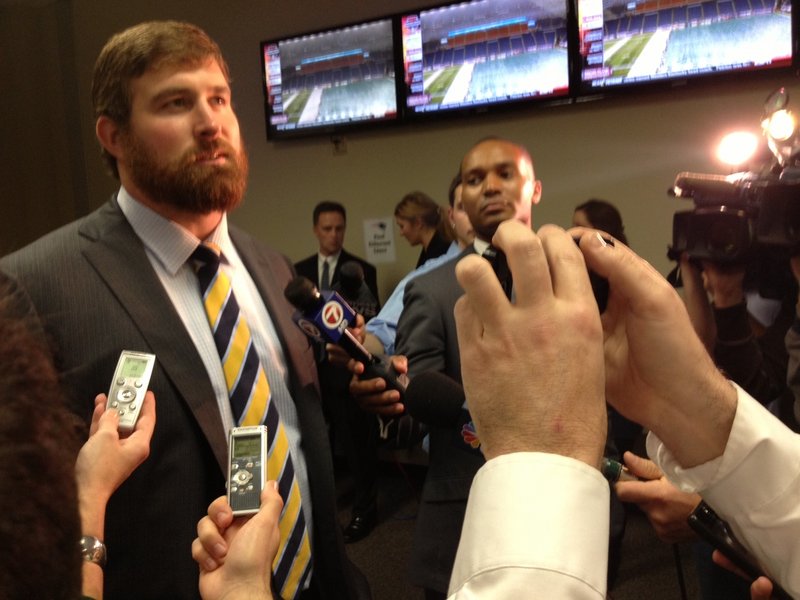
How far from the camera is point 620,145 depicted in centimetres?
356

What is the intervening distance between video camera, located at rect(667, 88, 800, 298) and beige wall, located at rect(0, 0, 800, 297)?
1667mm

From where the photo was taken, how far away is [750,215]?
1653mm

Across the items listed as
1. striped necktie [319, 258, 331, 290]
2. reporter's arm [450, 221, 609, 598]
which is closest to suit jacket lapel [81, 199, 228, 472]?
reporter's arm [450, 221, 609, 598]

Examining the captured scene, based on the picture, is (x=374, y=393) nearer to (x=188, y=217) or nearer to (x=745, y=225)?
(x=188, y=217)

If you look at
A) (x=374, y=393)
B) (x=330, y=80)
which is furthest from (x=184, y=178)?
(x=330, y=80)

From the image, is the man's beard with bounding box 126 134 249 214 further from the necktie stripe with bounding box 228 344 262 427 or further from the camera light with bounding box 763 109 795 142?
the camera light with bounding box 763 109 795 142

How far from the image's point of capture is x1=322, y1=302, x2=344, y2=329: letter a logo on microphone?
53.1 inches

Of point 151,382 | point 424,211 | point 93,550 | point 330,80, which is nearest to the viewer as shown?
point 93,550

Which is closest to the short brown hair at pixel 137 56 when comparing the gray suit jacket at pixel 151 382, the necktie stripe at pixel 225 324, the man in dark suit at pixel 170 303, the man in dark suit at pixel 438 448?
the man in dark suit at pixel 170 303

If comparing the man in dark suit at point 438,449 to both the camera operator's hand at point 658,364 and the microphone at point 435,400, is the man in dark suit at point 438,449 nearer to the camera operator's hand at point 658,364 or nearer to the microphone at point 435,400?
the microphone at point 435,400

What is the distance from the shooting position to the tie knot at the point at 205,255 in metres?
1.41

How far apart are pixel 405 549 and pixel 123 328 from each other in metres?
2.55

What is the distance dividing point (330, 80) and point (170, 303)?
3287 mm

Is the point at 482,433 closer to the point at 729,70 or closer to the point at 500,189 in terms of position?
the point at 500,189
